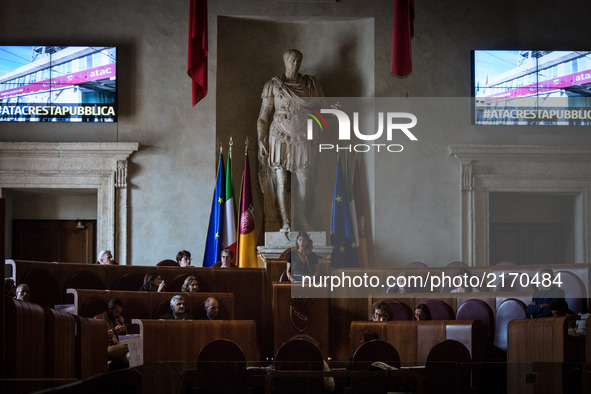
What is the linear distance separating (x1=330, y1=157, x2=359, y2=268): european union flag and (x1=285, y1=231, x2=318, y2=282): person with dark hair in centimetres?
271

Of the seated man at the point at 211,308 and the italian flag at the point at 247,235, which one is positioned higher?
the italian flag at the point at 247,235

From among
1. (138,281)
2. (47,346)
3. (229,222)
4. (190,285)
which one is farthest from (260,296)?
(47,346)

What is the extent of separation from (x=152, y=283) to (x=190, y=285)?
42cm

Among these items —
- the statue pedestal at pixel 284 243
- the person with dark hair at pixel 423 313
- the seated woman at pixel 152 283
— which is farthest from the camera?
the statue pedestal at pixel 284 243

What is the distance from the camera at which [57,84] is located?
1269 centimetres

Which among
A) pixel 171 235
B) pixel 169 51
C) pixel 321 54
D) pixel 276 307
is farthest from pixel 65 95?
pixel 276 307

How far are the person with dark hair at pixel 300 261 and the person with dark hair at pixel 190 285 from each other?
36.7 inches

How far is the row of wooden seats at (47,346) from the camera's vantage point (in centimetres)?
478

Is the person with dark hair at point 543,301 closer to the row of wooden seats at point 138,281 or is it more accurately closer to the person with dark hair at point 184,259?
the row of wooden seats at point 138,281

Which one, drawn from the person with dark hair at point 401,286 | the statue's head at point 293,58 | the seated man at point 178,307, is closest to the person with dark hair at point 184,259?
the person with dark hair at point 401,286

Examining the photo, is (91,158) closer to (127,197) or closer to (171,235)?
(127,197)

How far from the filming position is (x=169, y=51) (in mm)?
13000

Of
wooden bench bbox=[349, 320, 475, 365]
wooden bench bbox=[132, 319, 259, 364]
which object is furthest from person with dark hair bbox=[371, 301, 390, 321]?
wooden bench bbox=[132, 319, 259, 364]

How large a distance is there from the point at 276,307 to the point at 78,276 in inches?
81.4
